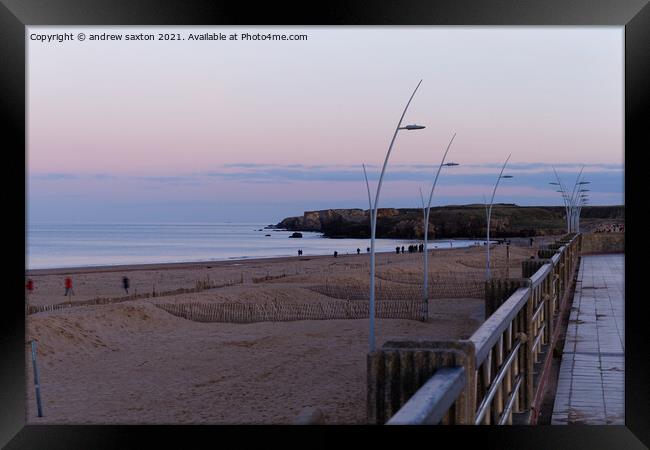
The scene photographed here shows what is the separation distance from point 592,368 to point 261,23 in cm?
620

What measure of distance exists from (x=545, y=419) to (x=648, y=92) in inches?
132

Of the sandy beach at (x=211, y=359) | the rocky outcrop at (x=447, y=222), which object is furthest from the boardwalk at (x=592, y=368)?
the rocky outcrop at (x=447, y=222)

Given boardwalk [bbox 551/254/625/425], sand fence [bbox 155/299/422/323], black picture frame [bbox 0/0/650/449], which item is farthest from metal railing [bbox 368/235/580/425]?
sand fence [bbox 155/299/422/323]

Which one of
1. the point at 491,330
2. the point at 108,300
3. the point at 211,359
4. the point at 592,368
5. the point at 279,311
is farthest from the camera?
the point at 108,300

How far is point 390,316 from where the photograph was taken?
2406 cm

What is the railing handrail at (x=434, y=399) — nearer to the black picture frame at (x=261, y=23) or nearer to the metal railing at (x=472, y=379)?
the metal railing at (x=472, y=379)

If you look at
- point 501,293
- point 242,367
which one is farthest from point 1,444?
point 242,367

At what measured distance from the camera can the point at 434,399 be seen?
271 cm

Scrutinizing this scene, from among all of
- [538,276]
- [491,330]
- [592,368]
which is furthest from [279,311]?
[491,330]

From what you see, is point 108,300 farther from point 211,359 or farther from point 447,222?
point 447,222

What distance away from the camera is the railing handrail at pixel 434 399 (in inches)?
101

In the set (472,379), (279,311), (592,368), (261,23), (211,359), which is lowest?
(211,359)

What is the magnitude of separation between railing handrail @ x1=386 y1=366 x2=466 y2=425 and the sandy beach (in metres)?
8.72

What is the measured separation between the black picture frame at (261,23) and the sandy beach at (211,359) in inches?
209
